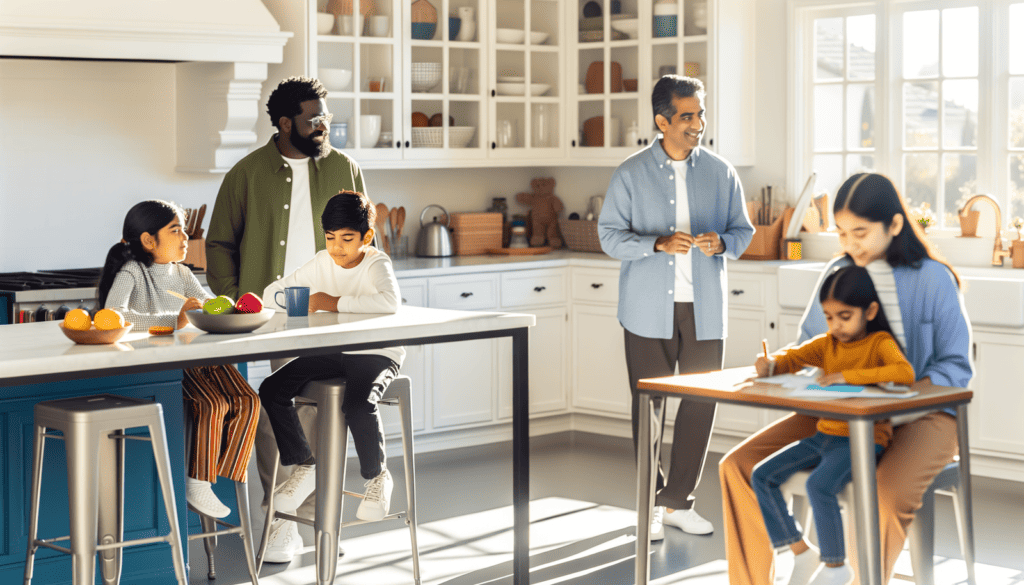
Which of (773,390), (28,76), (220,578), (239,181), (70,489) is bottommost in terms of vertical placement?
(220,578)

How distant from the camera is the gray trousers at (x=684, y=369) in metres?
4.14

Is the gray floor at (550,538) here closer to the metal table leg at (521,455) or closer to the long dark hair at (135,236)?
the metal table leg at (521,455)

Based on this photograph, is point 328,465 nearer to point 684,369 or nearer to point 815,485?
point 815,485

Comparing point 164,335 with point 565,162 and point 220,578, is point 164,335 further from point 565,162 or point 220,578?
point 565,162

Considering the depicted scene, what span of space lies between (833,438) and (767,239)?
2830mm

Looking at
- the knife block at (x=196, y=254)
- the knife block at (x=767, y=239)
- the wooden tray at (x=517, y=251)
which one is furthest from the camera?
the wooden tray at (x=517, y=251)

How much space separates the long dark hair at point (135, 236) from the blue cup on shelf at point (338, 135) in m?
2.09

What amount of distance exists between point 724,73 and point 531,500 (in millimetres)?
2270

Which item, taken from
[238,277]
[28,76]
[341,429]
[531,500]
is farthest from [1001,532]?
[28,76]

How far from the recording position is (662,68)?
236 inches

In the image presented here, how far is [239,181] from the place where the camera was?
4008mm

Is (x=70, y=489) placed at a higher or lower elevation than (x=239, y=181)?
lower

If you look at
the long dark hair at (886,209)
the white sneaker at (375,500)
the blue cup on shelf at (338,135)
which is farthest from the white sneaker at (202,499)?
the blue cup on shelf at (338,135)

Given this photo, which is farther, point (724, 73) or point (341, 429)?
point (724, 73)
